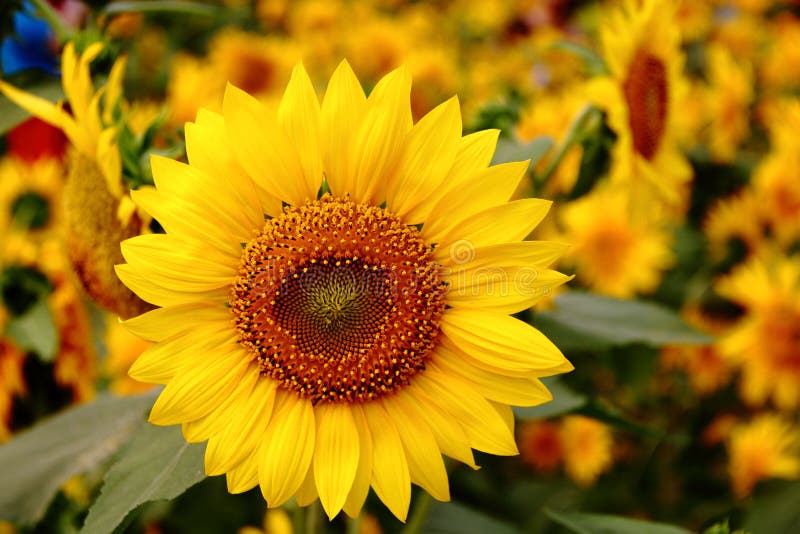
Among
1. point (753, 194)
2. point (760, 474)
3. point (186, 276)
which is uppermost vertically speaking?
point (753, 194)

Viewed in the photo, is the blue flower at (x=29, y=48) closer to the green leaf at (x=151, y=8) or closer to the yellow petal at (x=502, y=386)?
the green leaf at (x=151, y=8)

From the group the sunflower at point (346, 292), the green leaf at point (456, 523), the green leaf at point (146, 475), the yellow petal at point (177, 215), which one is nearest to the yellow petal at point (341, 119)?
the sunflower at point (346, 292)

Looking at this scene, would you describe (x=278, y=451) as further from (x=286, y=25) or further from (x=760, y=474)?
(x=286, y=25)

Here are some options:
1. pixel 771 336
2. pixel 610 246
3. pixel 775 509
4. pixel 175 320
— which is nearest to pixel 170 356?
pixel 175 320

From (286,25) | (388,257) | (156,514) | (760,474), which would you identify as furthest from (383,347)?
(286,25)

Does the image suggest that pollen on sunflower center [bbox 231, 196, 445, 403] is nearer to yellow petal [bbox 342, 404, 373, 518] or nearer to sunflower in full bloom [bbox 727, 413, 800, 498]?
yellow petal [bbox 342, 404, 373, 518]

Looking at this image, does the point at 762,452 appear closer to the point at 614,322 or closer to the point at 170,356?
the point at 614,322

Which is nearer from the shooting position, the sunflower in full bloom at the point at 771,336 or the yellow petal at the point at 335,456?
the yellow petal at the point at 335,456
